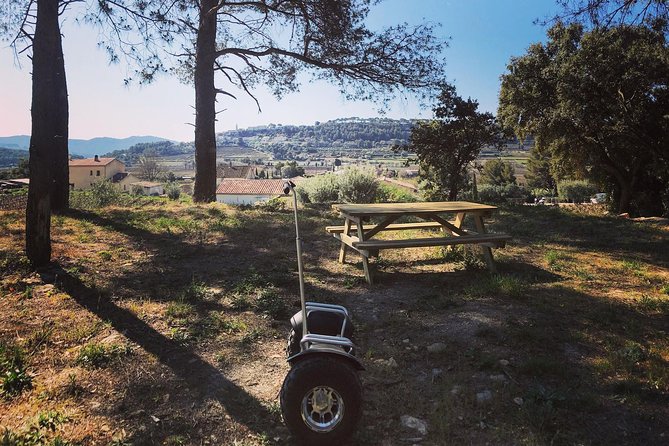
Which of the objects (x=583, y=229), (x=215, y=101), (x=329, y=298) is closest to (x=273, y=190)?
(x=215, y=101)

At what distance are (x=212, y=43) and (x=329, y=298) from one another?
8892mm

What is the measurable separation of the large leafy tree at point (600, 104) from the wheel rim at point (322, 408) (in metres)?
12.8

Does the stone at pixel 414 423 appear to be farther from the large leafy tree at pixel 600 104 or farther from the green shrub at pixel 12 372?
the large leafy tree at pixel 600 104

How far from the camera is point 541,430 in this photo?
7.34 feet

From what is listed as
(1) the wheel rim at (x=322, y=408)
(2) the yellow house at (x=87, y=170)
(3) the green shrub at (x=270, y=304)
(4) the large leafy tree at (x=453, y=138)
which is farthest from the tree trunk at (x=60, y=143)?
(2) the yellow house at (x=87, y=170)

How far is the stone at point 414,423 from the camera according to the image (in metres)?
2.34

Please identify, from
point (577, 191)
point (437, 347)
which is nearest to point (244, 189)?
point (577, 191)

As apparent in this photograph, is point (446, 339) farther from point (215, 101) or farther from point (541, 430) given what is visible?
point (215, 101)

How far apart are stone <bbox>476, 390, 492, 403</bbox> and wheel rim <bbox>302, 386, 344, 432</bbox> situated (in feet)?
3.14

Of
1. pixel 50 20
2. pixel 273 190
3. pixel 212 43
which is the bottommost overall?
pixel 273 190

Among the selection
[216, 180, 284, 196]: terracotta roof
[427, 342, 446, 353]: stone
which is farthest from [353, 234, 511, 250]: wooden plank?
[216, 180, 284, 196]: terracotta roof

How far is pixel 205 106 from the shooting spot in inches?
429

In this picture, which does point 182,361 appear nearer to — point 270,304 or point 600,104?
point 270,304

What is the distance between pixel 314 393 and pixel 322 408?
9cm
